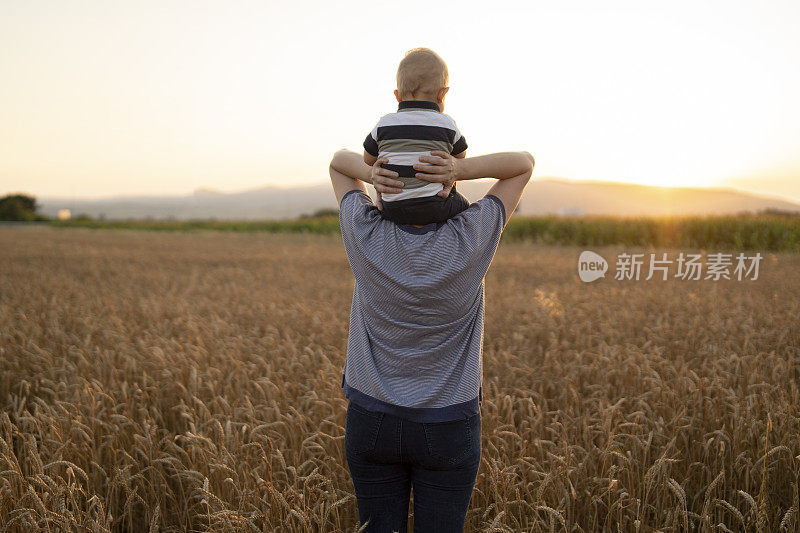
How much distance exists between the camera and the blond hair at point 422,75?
1.51 meters

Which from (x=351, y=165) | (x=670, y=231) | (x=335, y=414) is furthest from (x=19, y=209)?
(x=351, y=165)

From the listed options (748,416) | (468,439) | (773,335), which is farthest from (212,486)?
(773,335)

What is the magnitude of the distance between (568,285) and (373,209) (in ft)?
28.1

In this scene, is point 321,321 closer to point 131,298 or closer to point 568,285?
point 131,298

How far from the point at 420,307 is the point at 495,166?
49 cm

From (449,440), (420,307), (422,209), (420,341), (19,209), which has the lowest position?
(449,440)

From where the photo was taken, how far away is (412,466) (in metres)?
1.77

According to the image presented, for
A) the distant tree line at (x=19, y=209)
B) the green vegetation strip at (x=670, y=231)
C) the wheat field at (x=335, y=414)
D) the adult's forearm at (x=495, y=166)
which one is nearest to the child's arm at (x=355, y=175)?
the adult's forearm at (x=495, y=166)

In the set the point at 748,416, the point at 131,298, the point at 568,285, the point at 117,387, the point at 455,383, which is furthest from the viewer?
the point at 568,285

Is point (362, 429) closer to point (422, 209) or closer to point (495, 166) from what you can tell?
point (422, 209)

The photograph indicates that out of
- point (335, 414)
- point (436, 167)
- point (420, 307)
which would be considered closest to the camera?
point (436, 167)

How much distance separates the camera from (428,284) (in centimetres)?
153

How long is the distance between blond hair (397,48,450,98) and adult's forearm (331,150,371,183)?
27cm

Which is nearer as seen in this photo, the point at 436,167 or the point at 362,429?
the point at 436,167
